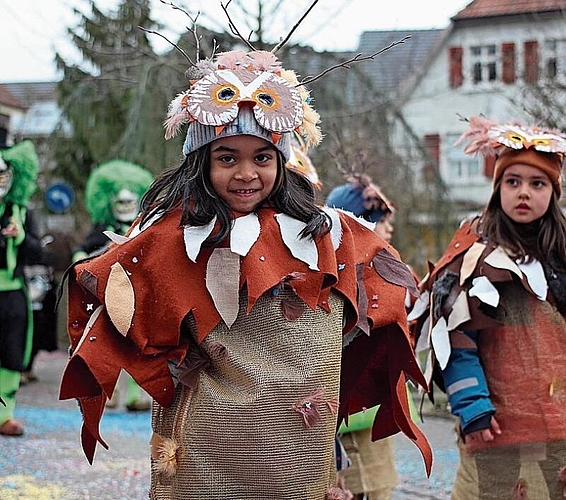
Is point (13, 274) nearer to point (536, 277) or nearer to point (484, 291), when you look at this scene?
point (484, 291)

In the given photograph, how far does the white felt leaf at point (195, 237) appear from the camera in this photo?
3096 mm

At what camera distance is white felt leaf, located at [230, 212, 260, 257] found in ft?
10.2

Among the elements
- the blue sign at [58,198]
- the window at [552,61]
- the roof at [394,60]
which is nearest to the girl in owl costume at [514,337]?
the window at [552,61]

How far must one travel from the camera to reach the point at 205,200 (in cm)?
318

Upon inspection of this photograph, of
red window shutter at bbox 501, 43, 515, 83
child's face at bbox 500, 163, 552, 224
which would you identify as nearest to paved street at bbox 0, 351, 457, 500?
child's face at bbox 500, 163, 552, 224

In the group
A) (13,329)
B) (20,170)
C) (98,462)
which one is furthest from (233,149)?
(20,170)

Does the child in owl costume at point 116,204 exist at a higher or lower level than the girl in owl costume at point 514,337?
higher

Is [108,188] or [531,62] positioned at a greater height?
[531,62]

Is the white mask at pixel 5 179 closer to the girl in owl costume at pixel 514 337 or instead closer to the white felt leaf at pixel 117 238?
the girl in owl costume at pixel 514 337

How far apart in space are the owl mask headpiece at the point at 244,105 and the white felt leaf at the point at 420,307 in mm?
1356

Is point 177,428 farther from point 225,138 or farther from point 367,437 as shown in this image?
point 367,437

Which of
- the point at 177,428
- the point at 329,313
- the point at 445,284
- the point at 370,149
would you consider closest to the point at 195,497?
the point at 177,428

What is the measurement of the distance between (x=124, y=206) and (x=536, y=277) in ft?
17.5

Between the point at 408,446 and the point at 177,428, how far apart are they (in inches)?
192
